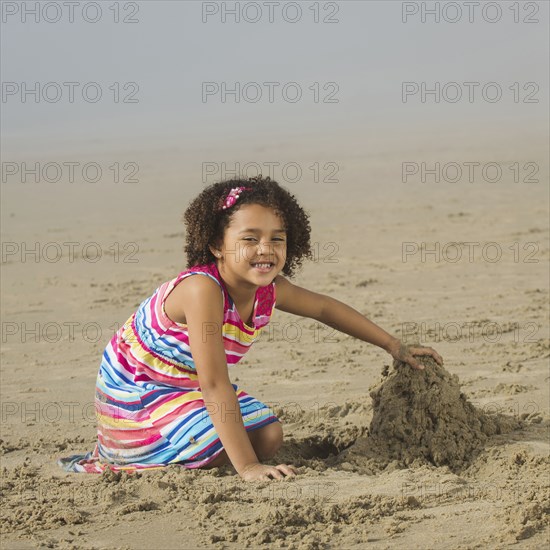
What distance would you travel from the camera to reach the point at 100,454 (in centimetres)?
354

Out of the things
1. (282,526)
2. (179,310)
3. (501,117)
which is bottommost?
(282,526)

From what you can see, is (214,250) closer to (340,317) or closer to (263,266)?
(263,266)

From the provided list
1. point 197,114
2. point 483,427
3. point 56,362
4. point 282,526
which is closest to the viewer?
point 282,526

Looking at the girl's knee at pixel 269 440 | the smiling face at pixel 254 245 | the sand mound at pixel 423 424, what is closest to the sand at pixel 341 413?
the sand mound at pixel 423 424

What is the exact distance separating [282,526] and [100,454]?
1.06 metres

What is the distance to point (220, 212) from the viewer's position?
131 inches

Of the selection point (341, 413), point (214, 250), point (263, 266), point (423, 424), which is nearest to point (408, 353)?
point (423, 424)

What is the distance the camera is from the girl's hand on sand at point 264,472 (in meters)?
3.09

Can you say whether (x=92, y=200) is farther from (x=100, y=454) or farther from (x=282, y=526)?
(x=282, y=526)

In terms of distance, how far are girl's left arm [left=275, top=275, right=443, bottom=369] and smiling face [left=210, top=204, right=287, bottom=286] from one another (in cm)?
32

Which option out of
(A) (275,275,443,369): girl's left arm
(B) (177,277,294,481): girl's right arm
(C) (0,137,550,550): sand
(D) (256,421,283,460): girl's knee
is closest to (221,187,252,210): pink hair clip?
(B) (177,277,294,481): girl's right arm

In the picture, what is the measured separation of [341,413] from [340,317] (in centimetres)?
64

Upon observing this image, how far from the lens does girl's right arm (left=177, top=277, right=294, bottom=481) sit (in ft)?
10.3

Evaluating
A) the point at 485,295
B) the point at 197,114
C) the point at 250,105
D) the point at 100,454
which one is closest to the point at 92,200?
the point at 485,295
